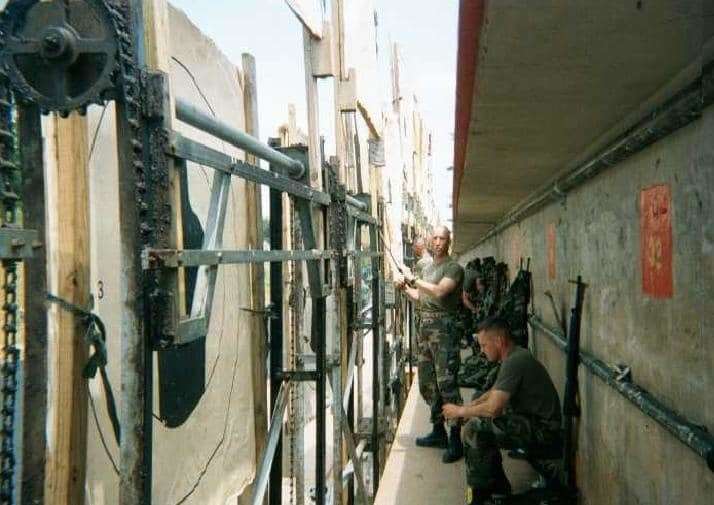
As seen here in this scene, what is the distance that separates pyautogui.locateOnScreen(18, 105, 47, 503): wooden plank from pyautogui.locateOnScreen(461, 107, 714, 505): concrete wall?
2.02 metres

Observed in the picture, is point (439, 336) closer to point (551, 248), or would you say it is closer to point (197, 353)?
point (551, 248)

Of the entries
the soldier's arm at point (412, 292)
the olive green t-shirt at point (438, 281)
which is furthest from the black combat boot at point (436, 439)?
the soldier's arm at point (412, 292)

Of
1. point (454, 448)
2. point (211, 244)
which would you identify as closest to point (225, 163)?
point (211, 244)

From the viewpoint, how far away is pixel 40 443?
4.42 ft

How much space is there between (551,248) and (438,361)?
1.50 m

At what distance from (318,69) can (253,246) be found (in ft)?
3.96

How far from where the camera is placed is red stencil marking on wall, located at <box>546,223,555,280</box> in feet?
17.1

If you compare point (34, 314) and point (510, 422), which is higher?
point (34, 314)

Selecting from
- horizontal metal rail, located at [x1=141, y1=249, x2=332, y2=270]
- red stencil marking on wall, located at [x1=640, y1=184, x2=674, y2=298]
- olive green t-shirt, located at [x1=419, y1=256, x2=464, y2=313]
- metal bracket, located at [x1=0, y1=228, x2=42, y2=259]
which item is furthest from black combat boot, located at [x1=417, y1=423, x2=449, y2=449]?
metal bracket, located at [x1=0, y1=228, x2=42, y2=259]

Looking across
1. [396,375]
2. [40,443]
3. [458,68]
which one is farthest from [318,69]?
[396,375]

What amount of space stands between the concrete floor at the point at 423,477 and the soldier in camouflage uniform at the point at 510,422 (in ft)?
1.51

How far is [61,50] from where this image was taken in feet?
4.28

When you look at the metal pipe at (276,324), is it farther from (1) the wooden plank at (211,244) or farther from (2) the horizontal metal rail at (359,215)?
(2) the horizontal metal rail at (359,215)

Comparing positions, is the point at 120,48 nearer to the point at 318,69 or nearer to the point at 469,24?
the point at 469,24
